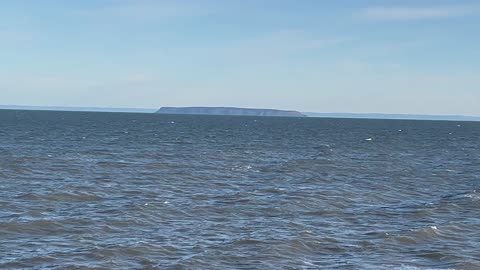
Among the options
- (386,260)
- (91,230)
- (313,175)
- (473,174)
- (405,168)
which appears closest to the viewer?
(386,260)

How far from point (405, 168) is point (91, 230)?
3315 centimetres

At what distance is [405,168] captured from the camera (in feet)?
173

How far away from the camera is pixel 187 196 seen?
1325 inches

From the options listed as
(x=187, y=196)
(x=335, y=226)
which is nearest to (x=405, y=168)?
(x=187, y=196)

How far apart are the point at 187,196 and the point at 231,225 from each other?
7883 mm

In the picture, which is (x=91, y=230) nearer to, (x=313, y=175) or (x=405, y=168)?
(x=313, y=175)

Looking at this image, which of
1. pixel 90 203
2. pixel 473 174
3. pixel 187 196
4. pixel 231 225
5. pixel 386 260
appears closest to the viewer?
pixel 386 260

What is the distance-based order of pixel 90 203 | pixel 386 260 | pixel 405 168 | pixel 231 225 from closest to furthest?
pixel 386 260, pixel 231 225, pixel 90 203, pixel 405 168

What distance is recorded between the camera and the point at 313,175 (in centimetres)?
4462

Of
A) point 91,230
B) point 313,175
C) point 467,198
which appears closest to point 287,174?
point 313,175

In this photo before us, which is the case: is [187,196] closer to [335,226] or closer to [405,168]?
[335,226]

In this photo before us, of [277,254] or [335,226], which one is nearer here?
[277,254]

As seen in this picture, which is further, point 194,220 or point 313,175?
point 313,175

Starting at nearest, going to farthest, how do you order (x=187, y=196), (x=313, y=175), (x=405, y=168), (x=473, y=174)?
(x=187, y=196) < (x=313, y=175) < (x=473, y=174) < (x=405, y=168)
